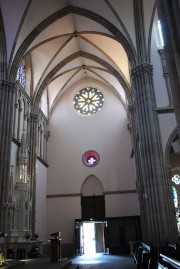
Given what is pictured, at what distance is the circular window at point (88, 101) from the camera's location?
978 inches

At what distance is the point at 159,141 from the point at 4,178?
7617mm

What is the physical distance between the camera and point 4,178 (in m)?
14.1

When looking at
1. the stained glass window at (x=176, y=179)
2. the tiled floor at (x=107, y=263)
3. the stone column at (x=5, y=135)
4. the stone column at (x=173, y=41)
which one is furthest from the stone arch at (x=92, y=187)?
the stone column at (x=173, y=41)

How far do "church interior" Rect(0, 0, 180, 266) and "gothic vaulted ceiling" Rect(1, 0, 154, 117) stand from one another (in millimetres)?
69

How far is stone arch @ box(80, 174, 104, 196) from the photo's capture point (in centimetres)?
2270

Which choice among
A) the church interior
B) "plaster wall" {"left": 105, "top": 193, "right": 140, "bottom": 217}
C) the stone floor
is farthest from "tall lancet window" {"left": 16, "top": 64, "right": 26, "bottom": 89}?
the stone floor

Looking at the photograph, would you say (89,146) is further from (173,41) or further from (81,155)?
(173,41)

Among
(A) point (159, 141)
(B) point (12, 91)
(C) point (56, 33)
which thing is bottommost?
Answer: (A) point (159, 141)

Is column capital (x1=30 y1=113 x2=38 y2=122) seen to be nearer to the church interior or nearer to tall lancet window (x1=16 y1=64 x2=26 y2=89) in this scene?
the church interior

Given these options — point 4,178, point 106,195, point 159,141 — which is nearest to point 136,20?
point 159,141

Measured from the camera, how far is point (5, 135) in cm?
1466

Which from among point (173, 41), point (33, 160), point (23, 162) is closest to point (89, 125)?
point (33, 160)

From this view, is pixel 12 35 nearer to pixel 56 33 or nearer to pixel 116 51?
pixel 56 33

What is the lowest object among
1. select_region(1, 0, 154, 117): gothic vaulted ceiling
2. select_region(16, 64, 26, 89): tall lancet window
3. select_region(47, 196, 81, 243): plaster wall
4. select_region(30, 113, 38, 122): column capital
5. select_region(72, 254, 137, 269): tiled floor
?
select_region(72, 254, 137, 269): tiled floor
